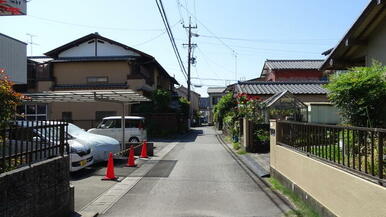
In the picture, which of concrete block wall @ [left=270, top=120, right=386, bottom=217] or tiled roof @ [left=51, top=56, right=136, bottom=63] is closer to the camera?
concrete block wall @ [left=270, top=120, right=386, bottom=217]

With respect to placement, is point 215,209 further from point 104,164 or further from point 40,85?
point 40,85

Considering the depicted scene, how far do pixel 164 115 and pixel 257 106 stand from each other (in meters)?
13.5

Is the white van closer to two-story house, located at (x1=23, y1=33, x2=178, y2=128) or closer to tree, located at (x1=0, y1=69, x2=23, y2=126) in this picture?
two-story house, located at (x1=23, y1=33, x2=178, y2=128)

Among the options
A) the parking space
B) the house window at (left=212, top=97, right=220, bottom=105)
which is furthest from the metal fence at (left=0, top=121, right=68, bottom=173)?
the house window at (left=212, top=97, right=220, bottom=105)

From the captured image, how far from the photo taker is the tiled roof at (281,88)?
2697 cm

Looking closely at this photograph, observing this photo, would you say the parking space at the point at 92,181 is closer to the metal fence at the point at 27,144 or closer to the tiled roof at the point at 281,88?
the metal fence at the point at 27,144

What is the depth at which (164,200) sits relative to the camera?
8.27 metres

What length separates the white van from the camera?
22.3 meters

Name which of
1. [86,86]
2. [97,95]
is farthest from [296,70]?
[97,95]

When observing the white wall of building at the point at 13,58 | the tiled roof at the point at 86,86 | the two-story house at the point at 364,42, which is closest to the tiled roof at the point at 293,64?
the tiled roof at the point at 86,86

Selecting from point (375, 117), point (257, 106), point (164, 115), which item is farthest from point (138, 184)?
point (164, 115)

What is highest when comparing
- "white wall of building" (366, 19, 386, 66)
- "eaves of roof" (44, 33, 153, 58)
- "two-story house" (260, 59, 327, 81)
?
"eaves of roof" (44, 33, 153, 58)

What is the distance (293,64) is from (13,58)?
3319 cm

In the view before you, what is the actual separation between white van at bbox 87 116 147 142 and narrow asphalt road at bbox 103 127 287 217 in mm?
9606
